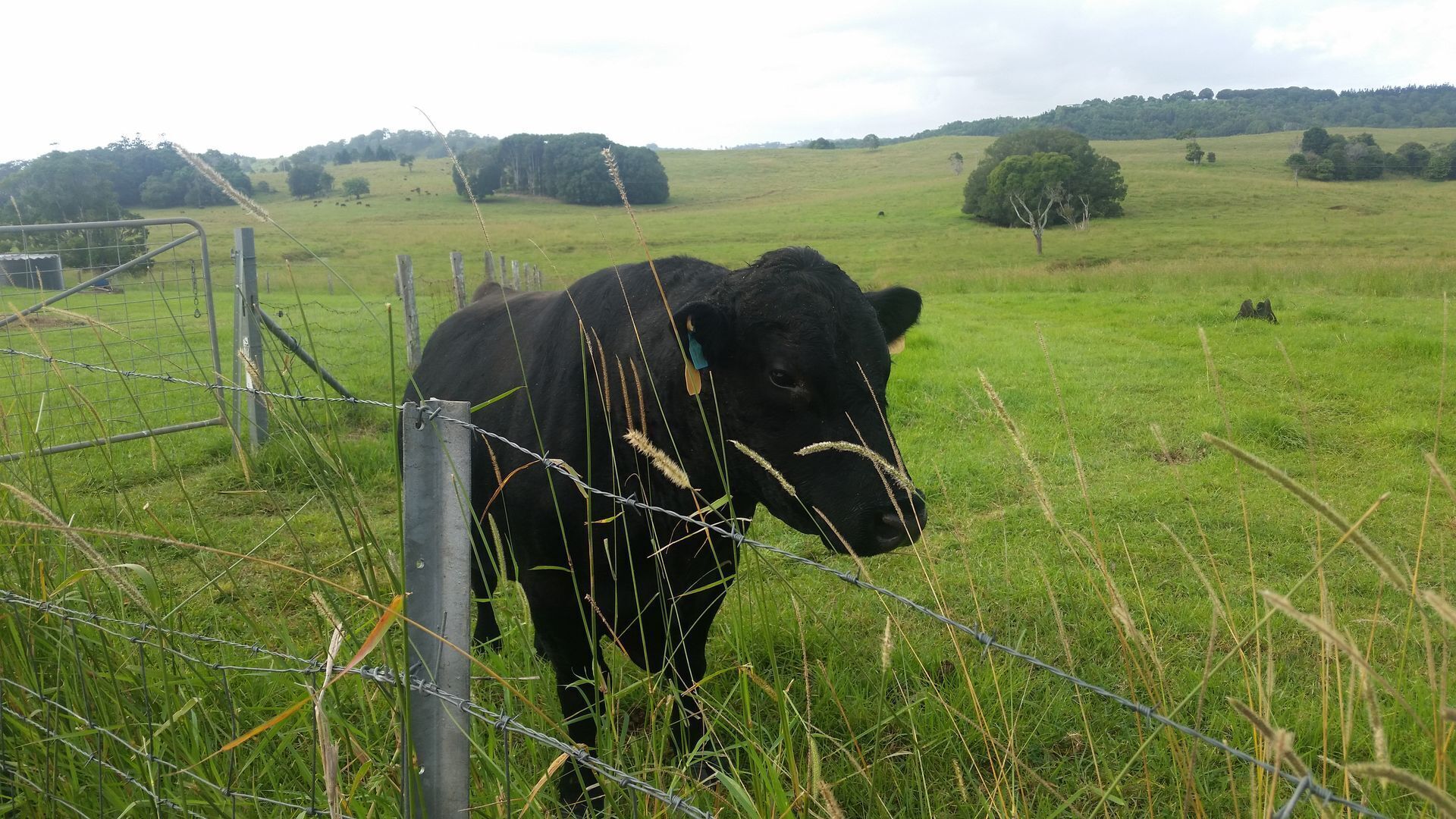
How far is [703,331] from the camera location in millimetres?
3025

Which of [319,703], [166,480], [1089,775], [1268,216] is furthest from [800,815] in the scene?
[1268,216]

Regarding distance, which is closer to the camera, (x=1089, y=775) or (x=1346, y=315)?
(x=1089, y=775)

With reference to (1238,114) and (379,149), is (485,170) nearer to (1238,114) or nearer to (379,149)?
(379,149)

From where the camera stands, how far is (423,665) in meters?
1.76

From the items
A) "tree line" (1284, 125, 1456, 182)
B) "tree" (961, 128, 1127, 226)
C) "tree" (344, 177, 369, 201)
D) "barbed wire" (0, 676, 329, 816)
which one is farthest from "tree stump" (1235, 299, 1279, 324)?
"tree" (344, 177, 369, 201)

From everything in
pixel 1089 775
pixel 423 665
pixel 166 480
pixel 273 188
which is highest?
pixel 273 188

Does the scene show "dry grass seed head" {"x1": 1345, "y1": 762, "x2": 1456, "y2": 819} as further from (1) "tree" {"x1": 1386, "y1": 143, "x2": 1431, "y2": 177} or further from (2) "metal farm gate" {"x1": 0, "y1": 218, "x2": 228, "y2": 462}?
(1) "tree" {"x1": 1386, "y1": 143, "x2": 1431, "y2": 177}

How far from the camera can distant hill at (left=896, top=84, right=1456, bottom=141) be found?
417 feet

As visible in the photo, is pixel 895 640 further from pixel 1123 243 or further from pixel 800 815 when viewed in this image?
pixel 1123 243

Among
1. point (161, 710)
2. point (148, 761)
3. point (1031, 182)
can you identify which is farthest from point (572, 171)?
point (148, 761)

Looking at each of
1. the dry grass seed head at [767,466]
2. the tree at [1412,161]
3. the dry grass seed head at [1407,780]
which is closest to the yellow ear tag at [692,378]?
the dry grass seed head at [767,466]

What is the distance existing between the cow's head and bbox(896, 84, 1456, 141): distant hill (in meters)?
→ 124

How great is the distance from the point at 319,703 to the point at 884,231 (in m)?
56.8

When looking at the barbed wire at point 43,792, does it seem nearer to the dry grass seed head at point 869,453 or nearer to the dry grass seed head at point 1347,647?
the dry grass seed head at point 869,453
